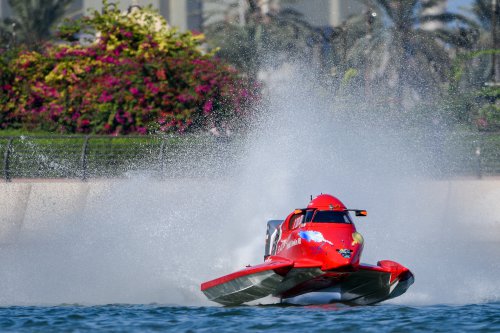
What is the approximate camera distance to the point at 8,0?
49.0m

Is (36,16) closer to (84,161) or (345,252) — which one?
(84,161)

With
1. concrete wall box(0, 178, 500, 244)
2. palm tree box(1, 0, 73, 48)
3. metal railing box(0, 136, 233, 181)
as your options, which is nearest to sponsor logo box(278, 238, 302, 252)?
concrete wall box(0, 178, 500, 244)

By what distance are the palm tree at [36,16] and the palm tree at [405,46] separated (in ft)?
73.1

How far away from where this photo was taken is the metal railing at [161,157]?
23.9 m

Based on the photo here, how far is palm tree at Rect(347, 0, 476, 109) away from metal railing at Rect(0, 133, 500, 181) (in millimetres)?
5710

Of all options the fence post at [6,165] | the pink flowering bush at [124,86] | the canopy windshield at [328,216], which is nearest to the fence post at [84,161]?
the fence post at [6,165]

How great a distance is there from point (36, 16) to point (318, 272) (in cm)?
3981

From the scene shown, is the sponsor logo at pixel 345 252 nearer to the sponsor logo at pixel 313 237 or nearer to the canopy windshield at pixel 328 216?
the sponsor logo at pixel 313 237

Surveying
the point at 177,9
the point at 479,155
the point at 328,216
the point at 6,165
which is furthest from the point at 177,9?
the point at 328,216

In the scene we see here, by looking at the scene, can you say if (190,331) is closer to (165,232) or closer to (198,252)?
(198,252)

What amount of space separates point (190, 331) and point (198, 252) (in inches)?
216

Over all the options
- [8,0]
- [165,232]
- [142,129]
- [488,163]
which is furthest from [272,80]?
[8,0]

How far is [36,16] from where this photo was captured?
170ft

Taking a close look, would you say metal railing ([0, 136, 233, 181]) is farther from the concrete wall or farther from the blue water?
the blue water
